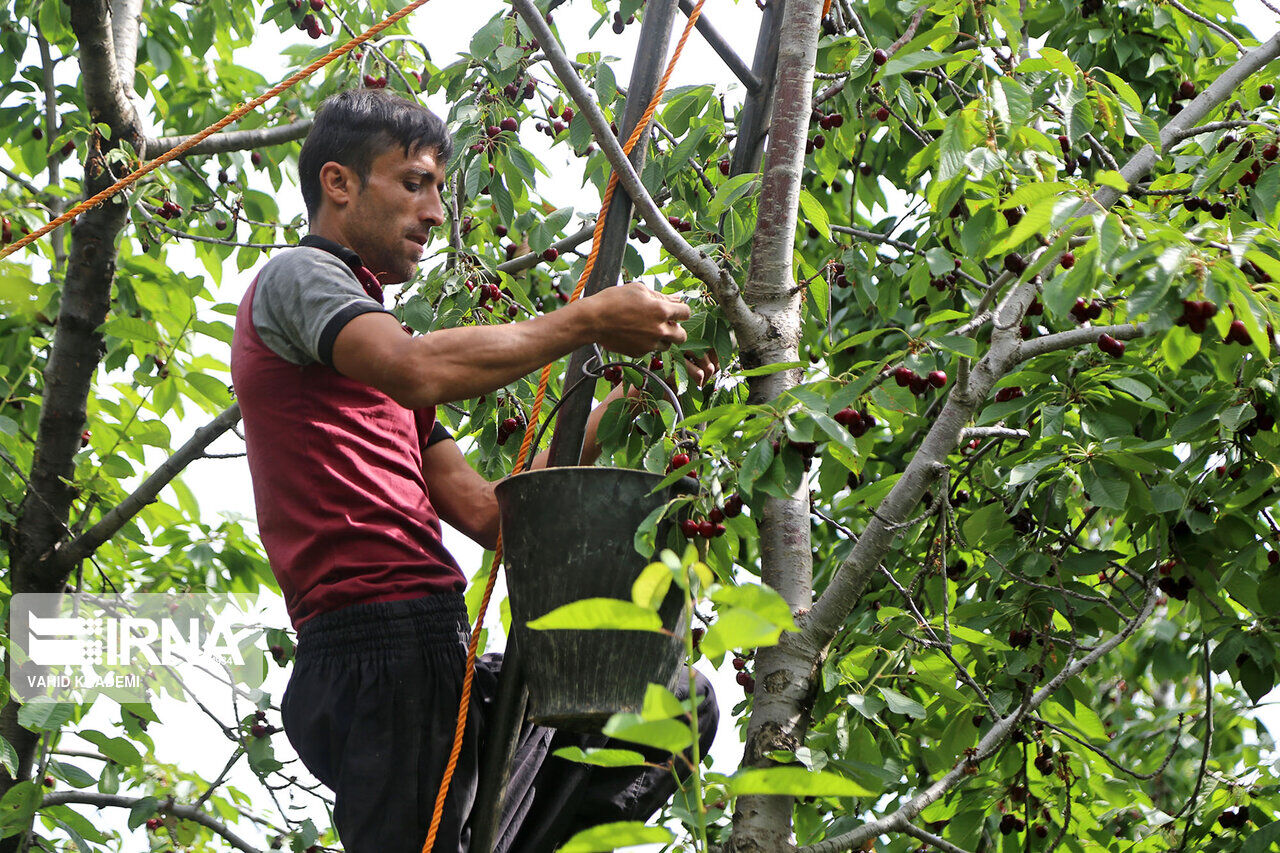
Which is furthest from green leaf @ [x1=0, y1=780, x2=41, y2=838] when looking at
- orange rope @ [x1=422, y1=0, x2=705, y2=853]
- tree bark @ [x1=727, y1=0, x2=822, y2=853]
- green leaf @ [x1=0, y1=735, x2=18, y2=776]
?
tree bark @ [x1=727, y1=0, x2=822, y2=853]

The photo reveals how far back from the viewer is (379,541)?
7.54ft

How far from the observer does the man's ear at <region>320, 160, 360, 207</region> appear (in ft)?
8.85

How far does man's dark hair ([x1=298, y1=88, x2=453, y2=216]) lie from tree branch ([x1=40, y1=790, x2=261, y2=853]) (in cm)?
194

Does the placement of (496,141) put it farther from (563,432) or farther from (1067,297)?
(1067,297)

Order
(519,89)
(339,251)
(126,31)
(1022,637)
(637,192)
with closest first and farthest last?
(637,192), (339,251), (1022,637), (519,89), (126,31)

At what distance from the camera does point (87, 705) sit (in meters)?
4.48

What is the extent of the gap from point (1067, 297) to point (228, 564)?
12.4ft

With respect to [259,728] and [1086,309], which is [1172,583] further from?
[259,728]

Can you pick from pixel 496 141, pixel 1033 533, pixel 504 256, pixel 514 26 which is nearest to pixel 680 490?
pixel 1033 533

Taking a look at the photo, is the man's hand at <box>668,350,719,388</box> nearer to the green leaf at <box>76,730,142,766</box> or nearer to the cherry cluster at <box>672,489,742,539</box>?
the cherry cluster at <box>672,489,742,539</box>

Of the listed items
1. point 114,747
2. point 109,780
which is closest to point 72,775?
point 109,780

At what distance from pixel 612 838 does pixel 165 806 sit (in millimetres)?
2851

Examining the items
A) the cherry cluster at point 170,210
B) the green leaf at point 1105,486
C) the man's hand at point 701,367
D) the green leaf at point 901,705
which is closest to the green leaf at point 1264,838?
the green leaf at point 1105,486

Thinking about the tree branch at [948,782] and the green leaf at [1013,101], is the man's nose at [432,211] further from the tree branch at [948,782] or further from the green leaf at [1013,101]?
the tree branch at [948,782]
